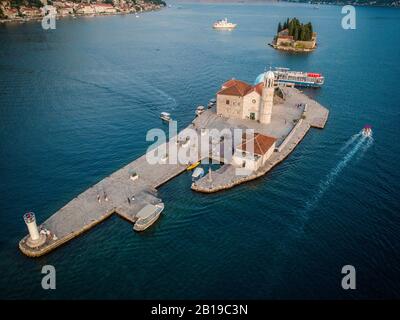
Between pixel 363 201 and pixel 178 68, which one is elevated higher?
pixel 178 68

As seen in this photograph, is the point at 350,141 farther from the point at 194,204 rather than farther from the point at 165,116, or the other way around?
the point at 165,116

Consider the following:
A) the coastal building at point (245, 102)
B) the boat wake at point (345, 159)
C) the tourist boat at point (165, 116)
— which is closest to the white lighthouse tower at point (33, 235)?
the boat wake at point (345, 159)

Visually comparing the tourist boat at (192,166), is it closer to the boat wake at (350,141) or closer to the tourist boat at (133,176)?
the tourist boat at (133,176)

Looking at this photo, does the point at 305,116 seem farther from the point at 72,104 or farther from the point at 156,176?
the point at 72,104
